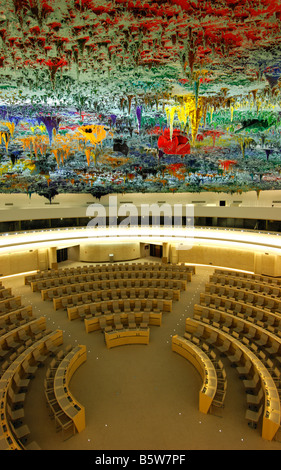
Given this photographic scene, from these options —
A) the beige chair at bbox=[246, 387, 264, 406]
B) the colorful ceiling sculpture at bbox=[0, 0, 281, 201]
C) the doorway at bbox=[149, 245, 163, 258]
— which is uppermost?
the colorful ceiling sculpture at bbox=[0, 0, 281, 201]

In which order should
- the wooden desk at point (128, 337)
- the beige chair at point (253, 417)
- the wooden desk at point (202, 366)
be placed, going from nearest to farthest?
the beige chair at point (253, 417)
the wooden desk at point (202, 366)
the wooden desk at point (128, 337)

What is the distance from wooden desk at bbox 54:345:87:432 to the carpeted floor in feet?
0.98

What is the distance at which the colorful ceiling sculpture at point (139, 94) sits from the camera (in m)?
7.09

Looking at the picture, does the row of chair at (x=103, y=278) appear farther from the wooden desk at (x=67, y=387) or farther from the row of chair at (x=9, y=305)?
the wooden desk at (x=67, y=387)

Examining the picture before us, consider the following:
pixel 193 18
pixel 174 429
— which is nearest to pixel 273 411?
pixel 174 429

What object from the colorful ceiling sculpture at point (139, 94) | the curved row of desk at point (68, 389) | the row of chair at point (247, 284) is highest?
the colorful ceiling sculpture at point (139, 94)

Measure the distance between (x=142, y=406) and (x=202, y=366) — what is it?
2.64m

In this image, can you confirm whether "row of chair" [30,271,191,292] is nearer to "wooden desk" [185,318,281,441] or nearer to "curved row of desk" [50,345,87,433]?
"curved row of desk" [50,345,87,433]

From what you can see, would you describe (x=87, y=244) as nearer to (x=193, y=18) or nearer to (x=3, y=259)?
(x=3, y=259)

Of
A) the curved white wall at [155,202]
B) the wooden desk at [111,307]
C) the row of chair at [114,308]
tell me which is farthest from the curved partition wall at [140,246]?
the row of chair at [114,308]

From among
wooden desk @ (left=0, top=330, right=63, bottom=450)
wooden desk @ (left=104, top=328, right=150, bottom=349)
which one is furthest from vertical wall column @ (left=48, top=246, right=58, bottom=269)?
wooden desk @ (left=104, top=328, right=150, bottom=349)

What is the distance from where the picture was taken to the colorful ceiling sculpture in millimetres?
7093

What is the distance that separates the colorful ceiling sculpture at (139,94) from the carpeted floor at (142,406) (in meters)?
10.6

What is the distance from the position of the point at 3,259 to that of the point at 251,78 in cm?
2119
